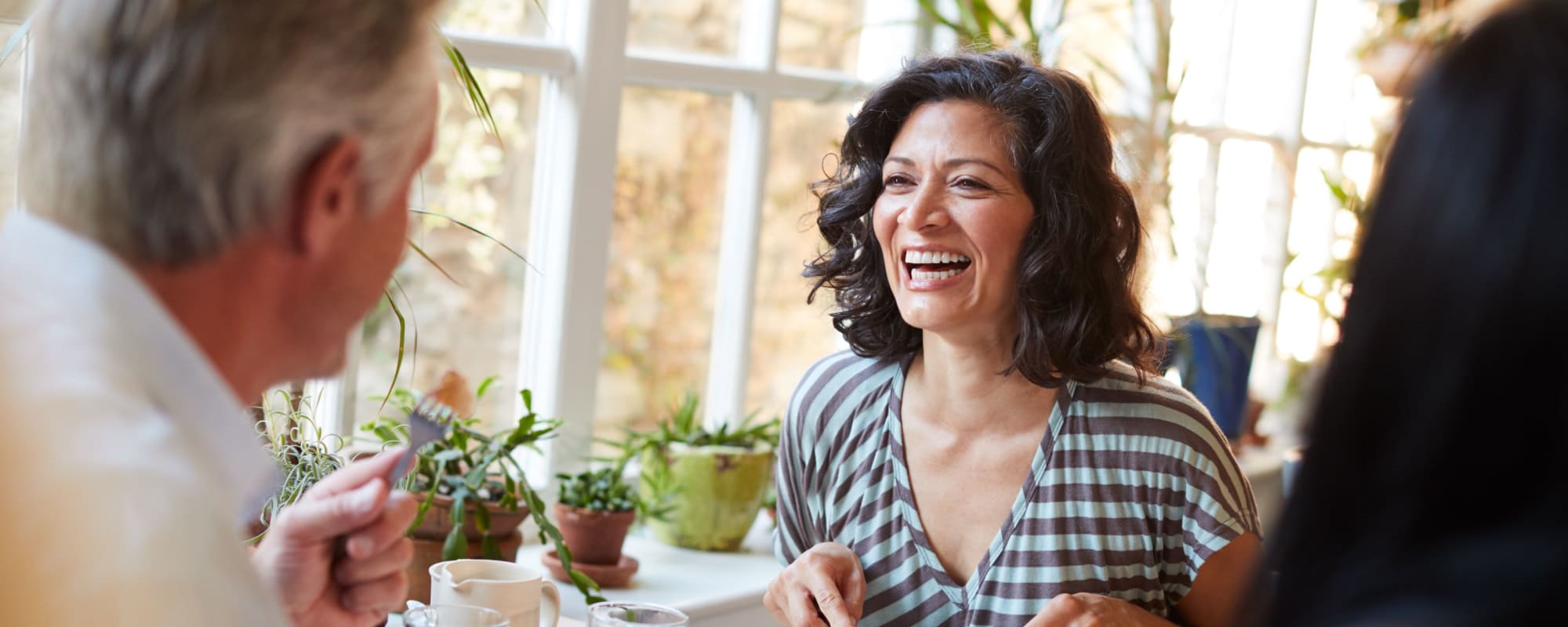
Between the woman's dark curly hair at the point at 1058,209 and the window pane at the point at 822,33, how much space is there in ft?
3.21

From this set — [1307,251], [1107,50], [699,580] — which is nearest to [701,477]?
[699,580]

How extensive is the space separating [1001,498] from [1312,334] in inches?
142

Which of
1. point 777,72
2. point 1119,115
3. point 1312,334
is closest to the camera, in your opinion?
point 777,72

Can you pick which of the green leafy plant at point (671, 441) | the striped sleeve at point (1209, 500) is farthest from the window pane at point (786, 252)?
the striped sleeve at point (1209, 500)

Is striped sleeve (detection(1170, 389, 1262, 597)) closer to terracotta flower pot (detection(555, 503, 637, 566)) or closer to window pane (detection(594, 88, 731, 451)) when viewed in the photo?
terracotta flower pot (detection(555, 503, 637, 566))

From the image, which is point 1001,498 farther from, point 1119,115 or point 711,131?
point 1119,115

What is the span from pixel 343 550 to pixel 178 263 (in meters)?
0.35

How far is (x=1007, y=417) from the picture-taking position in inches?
76.4

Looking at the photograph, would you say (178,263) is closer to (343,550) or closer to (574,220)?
(343,550)

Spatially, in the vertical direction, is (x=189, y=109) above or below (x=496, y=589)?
above

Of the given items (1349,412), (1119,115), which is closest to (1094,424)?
(1349,412)

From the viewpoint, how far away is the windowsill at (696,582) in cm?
240

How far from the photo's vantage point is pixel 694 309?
10.00 feet

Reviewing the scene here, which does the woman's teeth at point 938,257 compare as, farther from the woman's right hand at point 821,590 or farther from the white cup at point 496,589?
the white cup at point 496,589
